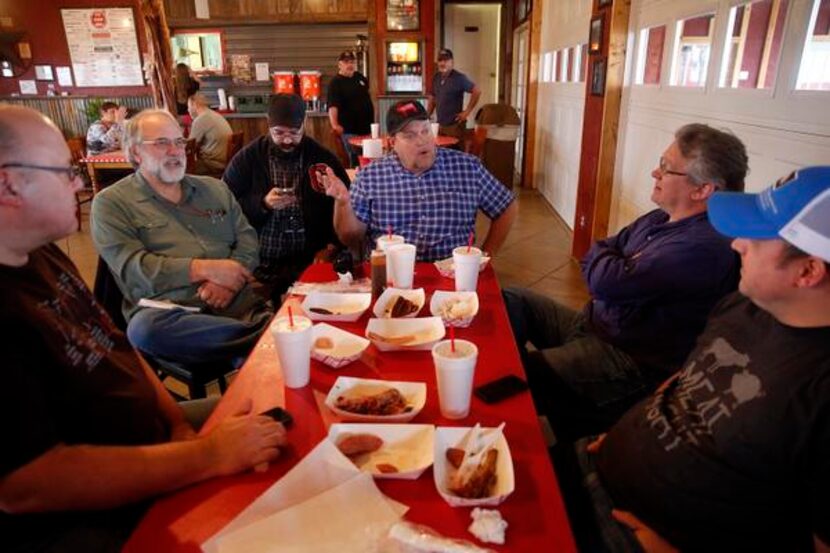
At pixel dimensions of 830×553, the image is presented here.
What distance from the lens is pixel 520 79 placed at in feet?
29.1

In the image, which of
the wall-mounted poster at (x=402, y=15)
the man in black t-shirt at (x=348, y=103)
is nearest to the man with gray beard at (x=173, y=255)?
the man in black t-shirt at (x=348, y=103)

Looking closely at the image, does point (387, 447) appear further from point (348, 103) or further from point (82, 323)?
point (348, 103)

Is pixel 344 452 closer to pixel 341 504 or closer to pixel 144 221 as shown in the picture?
pixel 341 504

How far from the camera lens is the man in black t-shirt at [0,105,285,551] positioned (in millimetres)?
927

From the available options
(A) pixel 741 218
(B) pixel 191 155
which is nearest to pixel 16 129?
(A) pixel 741 218

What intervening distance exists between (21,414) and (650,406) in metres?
1.32

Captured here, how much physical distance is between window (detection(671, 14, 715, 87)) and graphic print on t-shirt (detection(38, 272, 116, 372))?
2850 millimetres

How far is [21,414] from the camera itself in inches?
35.5

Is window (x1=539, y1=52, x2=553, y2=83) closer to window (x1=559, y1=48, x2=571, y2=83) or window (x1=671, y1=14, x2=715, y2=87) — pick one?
window (x1=559, y1=48, x2=571, y2=83)

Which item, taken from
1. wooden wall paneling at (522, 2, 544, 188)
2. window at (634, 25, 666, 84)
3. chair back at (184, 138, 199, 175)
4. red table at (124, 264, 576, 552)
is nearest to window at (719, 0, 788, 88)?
window at (634, 25, 666, 84)

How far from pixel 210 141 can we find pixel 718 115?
452 cm

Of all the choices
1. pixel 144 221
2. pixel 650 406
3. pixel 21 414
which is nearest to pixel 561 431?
pixel 650 406

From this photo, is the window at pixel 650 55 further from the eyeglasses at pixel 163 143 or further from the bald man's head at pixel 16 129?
the bald man's head at pixel 16 129

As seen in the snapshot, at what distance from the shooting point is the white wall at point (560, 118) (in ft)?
17.1
